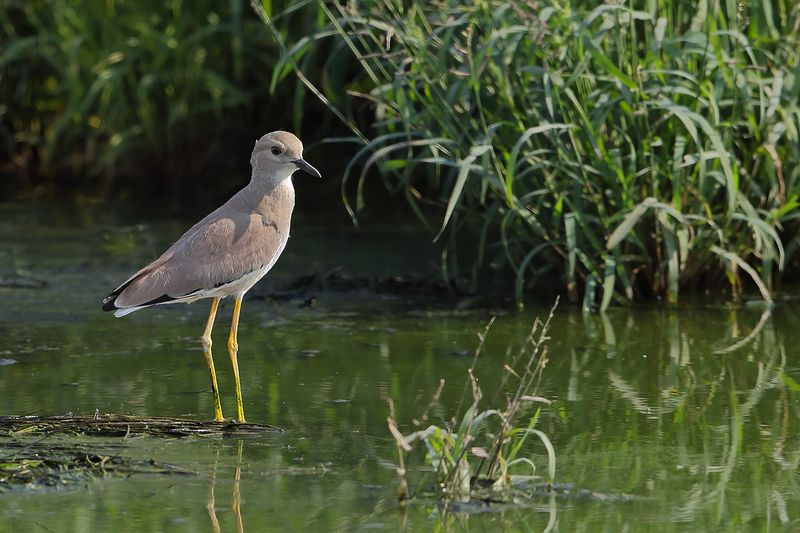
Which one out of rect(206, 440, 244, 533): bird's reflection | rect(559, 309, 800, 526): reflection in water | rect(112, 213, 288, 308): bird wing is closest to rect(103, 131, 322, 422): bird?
rect(112, 213, 288, 308): bird wing

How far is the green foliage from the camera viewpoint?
8.90 m

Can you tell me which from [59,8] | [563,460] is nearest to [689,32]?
[563,460]

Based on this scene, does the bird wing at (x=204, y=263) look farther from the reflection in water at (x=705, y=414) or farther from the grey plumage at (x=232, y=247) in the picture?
the reflection in water at (x=705, y=414)

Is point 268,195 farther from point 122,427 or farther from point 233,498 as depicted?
point 233,498

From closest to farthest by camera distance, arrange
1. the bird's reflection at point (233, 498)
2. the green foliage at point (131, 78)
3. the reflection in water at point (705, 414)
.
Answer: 1. the bird's reflection at point (233, 498)
2. the reflection in water at point (705, 414)
3. the green foliage at point (131, 78)

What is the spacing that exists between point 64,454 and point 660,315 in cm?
291

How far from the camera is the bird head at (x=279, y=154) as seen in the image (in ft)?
16.2

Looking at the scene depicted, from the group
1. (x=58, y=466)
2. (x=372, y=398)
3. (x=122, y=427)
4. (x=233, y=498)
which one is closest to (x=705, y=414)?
(x=372, y=398)

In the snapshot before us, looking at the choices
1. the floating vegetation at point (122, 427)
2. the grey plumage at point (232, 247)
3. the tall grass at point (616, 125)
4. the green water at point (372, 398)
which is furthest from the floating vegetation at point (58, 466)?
the tall grass at point (616, 125)

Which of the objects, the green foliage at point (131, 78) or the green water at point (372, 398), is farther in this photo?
the green foliage at point (131, 78)

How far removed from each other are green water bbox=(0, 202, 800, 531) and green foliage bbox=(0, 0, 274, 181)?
1757 mm

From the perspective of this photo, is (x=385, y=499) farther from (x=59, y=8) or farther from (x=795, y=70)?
(x=59, y=8)

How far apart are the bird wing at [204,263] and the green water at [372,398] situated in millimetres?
388

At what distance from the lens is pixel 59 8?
907 centimetres
